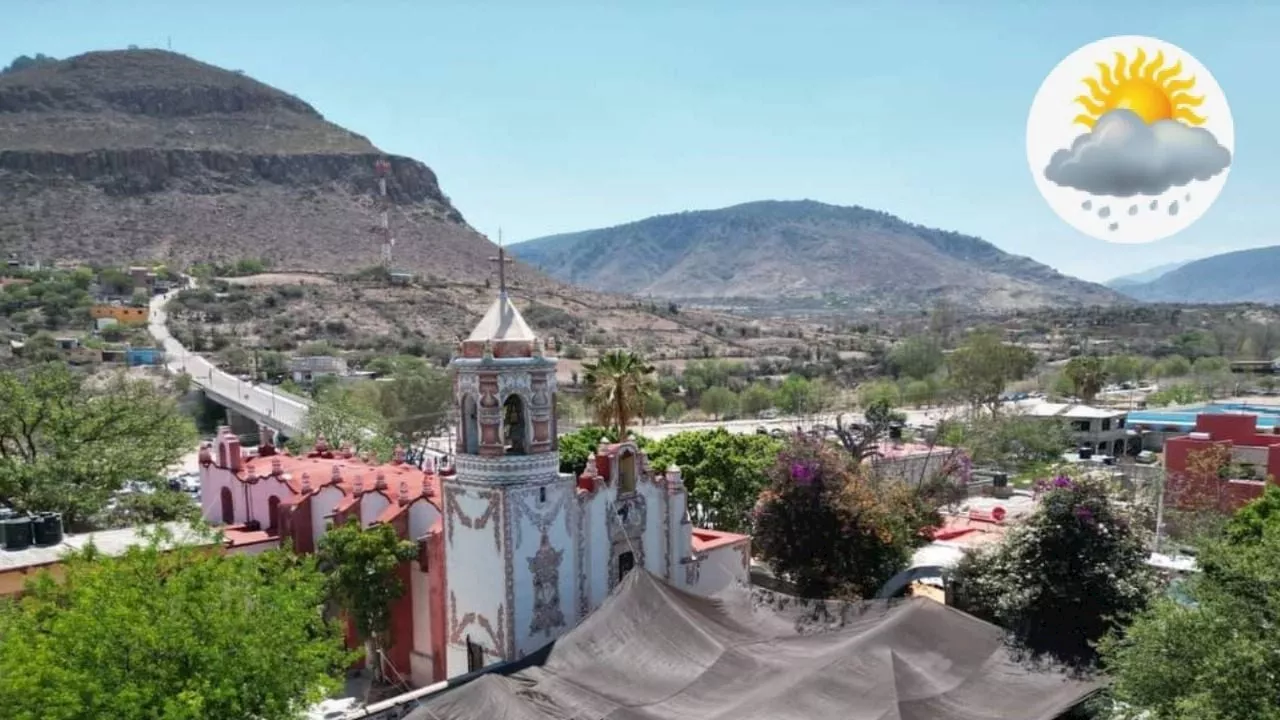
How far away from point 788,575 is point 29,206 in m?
172

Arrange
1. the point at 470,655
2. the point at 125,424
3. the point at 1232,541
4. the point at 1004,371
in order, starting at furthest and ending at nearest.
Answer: the point at 1004,371 → the point at 125,424 → the point at 1232,541 → the point at 470,655

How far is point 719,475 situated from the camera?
127ft

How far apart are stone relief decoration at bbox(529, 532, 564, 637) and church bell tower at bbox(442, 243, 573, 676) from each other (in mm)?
24

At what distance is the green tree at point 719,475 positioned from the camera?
38.3m

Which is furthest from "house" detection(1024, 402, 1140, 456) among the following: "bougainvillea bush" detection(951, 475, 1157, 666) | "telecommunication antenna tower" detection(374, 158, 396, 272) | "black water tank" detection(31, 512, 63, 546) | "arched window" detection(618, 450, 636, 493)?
"telecommunication antenna tower" detection(374, 158, 396, 272)

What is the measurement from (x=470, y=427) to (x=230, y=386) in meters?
70.6

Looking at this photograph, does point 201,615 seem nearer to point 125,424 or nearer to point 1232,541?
point 125,424

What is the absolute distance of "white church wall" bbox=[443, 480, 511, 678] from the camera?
21.6 m

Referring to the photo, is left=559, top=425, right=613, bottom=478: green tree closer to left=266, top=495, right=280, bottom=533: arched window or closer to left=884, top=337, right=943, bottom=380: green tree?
left=266, top=495, right=280, bottom=533: arched window

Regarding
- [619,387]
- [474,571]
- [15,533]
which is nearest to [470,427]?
[474,571]

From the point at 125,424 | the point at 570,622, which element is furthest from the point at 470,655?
the point at 125,424

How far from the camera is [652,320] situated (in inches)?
6791

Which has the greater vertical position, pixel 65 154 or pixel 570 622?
pixel 65 154

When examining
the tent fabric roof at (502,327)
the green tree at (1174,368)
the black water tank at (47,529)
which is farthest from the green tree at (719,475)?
the green tree at (1174,368)
